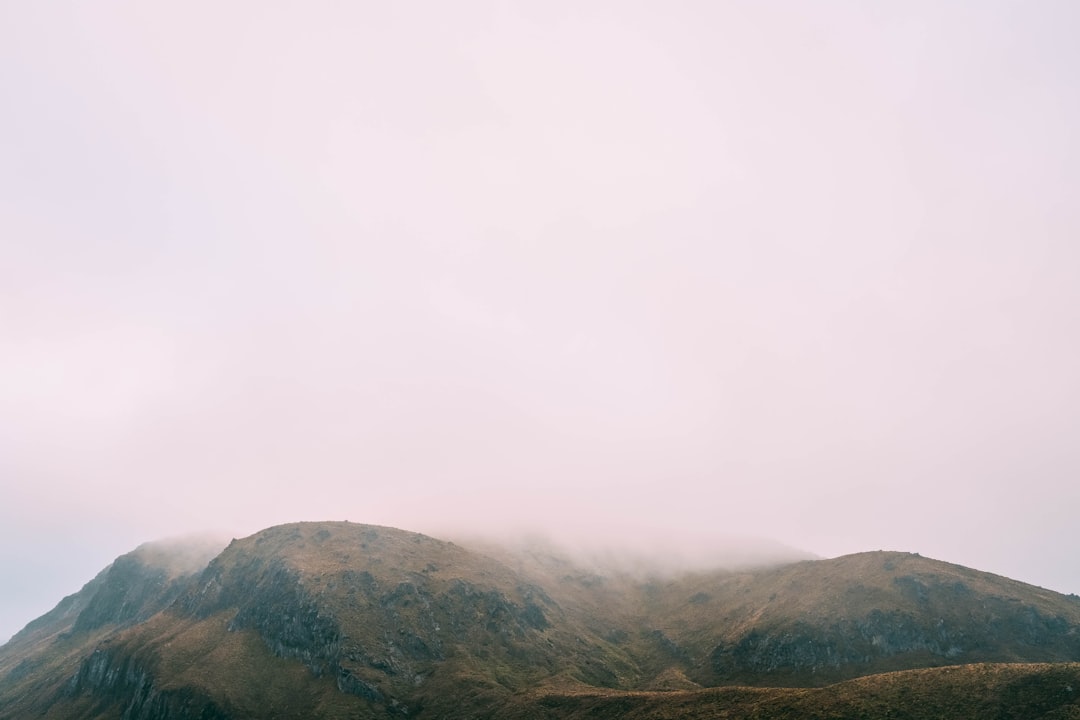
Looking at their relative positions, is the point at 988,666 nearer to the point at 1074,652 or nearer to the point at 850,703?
the point at 850,703

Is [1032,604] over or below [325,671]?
over

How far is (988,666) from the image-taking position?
101562mm

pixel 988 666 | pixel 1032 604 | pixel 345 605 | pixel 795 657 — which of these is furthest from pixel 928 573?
pixel 345 605

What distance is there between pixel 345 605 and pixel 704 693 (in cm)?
12190

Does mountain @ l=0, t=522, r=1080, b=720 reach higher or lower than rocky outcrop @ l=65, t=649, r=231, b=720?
higher

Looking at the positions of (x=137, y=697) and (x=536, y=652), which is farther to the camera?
(x=536, y=652)

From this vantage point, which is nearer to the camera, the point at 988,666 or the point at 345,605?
the point at 988,666

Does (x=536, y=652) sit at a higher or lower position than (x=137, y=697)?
higher

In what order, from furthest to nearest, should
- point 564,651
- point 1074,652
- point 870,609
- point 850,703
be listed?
point 564,651
point 870,609
point 1074,652
point 850,703

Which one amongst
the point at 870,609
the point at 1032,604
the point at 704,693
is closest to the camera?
the point at 704,693

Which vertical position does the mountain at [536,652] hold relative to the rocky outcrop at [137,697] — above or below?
above

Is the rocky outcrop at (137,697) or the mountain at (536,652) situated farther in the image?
the rocky outcrop at (137,697)

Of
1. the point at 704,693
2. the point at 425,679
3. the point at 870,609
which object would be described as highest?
the point at 870,609

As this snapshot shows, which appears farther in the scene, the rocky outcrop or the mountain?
the rocky outcrop
